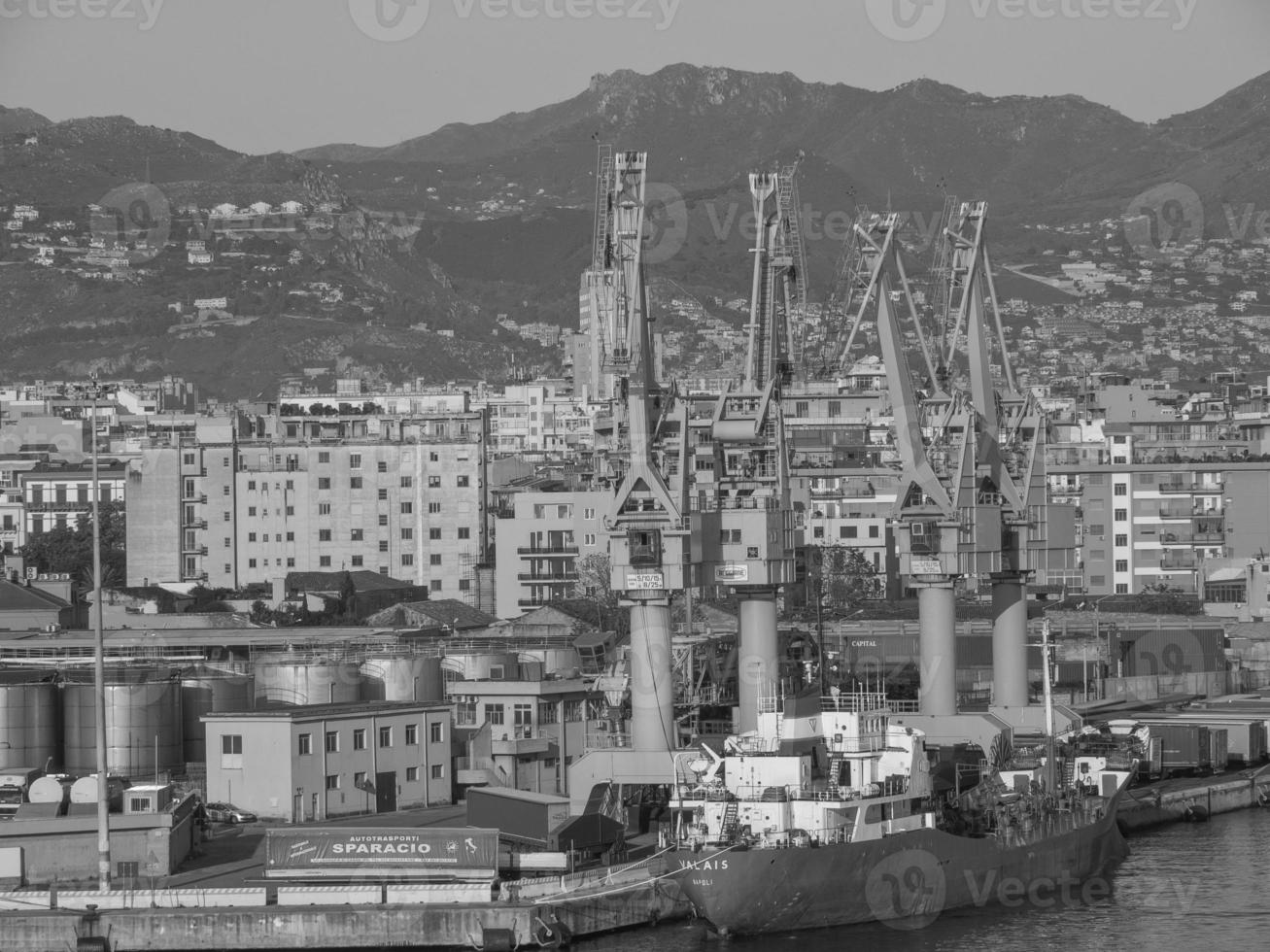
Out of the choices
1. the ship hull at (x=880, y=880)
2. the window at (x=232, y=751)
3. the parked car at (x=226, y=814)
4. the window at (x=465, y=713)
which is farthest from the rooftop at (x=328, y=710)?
the ship hull at (x=880, y=880)

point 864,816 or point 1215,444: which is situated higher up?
point 1215,444

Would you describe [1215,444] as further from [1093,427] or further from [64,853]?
[64,853]

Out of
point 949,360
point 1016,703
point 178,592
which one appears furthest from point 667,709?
point 178,592

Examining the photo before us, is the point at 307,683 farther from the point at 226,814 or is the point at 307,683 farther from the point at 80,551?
the point at 80,551

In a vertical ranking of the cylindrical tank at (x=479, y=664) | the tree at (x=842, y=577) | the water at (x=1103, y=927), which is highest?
the tree at (x=842, y=577)

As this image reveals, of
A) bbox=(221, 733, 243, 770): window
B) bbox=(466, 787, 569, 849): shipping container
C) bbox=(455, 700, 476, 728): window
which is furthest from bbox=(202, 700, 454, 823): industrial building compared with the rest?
bbox=(466, 787, 569, 849): shipping container

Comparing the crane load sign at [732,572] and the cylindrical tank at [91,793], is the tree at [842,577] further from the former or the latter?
the cylindrical tank at [91,793]
